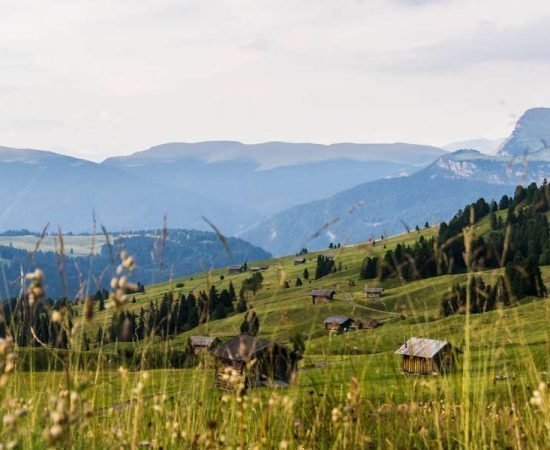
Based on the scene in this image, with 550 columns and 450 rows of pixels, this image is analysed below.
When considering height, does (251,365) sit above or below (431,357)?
above

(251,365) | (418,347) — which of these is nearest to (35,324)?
(251,365)

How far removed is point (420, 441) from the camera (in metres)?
5.82

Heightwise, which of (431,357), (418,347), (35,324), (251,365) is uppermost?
(35,324)

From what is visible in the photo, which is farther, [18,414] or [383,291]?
[383,291]

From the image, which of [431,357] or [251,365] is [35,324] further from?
[431,357]

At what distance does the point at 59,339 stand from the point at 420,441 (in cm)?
296

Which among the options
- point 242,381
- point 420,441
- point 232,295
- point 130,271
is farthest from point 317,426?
point 232,295

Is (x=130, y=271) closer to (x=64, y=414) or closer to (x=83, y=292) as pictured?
(x=64, y=414)

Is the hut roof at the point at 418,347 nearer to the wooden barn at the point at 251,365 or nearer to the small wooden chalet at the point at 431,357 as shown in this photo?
the small wooden chalet at the point at 431,357

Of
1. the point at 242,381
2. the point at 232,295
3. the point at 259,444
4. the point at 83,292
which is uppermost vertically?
the point at 83,292

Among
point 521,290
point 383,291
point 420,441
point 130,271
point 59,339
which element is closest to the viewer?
point 130,271

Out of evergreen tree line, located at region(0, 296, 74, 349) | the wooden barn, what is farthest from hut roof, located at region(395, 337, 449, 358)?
evergreen tree line, located at region(0, 296, 74, 349)

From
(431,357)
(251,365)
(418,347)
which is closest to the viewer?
(251,365)

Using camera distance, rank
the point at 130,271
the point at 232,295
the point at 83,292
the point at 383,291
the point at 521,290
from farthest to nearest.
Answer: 1. the point at 232,295
2. the point at 383,291
3. the point at 521,290
4. the point at 83,292
5. the point at 130,271
